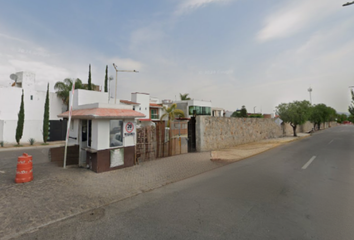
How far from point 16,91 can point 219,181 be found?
938 inches

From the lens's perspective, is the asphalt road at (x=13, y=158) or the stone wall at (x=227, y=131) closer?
the asphalt road at (x=13, y=158)

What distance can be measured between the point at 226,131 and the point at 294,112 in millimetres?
14762

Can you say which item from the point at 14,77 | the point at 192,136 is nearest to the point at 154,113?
the point at 14,77

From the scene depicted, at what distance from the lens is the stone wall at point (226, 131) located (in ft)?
38.8

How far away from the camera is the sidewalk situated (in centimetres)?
385

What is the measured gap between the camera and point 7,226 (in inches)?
138

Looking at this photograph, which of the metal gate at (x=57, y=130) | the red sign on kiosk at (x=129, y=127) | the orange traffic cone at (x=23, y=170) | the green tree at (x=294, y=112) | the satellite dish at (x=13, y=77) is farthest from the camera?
the green tree at (x=294, y=112)

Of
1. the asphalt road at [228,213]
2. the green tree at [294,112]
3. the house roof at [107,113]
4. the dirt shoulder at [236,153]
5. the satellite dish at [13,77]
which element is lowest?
the asphalt road at [228,213]

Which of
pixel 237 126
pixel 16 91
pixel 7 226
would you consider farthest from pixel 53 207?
pixel 16 91

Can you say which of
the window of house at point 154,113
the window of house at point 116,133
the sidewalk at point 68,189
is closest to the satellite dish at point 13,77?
the sidewalk at point 68,189

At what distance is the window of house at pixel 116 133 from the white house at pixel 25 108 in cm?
1789

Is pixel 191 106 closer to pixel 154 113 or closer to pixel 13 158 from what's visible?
pixel 154 113

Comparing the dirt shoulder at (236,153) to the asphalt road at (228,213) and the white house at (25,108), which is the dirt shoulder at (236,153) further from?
the white house at (25,108)

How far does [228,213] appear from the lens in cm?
400
